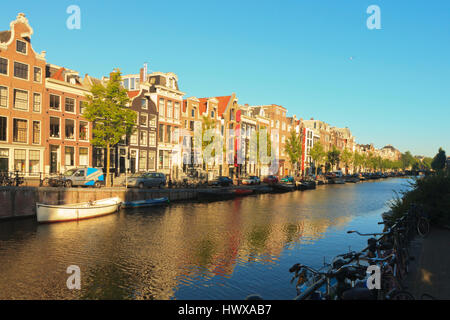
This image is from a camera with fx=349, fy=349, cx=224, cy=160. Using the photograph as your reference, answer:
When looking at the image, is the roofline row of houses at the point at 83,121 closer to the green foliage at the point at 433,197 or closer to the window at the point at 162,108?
the window at the point at 162,108

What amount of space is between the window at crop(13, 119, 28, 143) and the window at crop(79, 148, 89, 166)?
7248mm

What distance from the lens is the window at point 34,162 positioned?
38406 millimetres

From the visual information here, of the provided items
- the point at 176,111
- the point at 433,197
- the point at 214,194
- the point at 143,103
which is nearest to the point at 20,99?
the point at 143,103

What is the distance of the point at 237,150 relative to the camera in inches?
2943

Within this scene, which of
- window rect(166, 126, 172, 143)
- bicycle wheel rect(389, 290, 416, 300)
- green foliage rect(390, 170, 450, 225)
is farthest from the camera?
window rect(166, 126, 172, 143)

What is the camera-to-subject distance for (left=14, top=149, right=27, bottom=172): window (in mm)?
36938

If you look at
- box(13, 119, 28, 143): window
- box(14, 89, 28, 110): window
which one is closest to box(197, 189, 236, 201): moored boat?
box(13, 119, 28, 143): window

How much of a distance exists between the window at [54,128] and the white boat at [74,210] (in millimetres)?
14140

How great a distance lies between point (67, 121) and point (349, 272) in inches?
1664

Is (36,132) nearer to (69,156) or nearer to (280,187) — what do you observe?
(69,156)

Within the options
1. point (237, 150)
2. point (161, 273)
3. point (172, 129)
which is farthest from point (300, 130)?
point (161, 273)

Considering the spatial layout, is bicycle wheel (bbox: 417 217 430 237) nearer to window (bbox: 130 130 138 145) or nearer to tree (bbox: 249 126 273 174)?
window (bbox: 130 130 138 145)

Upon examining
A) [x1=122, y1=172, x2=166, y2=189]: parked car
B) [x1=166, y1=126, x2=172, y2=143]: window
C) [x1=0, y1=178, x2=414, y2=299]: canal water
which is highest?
[x1=166, y1=126, x2=172, y2=143]: window
